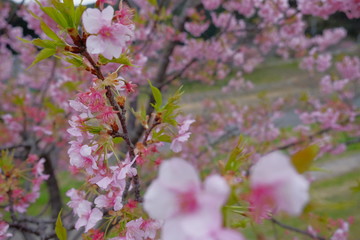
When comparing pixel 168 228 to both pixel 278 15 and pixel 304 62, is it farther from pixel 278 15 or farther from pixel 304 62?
pixel 304 62

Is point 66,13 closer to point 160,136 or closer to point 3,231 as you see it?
point 160,136

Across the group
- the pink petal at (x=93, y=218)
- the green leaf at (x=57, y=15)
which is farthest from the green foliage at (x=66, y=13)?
the pink petal at (x=93, y=218)

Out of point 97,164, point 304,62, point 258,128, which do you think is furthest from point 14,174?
point 304,62

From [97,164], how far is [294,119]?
9.53 meters

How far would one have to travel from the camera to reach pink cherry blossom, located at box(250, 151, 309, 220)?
0.41 meters

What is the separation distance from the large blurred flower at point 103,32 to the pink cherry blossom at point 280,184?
520 millimetres

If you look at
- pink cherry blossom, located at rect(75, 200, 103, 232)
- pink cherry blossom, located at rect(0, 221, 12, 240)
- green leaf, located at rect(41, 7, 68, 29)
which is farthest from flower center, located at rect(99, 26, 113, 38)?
pink cherry blossom, located at rect(0, 221, 12, 240)

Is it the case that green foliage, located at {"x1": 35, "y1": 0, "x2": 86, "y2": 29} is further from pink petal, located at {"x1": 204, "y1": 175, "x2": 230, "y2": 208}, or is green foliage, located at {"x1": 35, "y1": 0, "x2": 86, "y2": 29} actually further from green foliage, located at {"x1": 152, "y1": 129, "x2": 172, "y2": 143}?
Result: pink petal, located at {"x1": 204, "y1": 175, "x2": 230, "y2": 208}

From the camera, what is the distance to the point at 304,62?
5.00 metres

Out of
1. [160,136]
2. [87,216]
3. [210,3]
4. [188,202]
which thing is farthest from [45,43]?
[210,3]

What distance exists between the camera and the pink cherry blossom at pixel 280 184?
409mm

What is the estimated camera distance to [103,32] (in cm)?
82

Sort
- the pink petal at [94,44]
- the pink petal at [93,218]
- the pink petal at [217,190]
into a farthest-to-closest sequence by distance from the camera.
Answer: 1. the pink petal at [93,218]
2. the pink petal at [94,44]
3. the pink petal at [217,190]

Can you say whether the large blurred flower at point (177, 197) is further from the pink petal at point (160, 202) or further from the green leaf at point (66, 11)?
the green leaf at point (66, 11)
